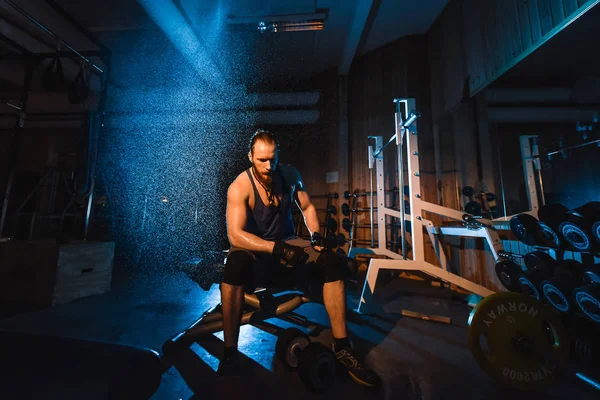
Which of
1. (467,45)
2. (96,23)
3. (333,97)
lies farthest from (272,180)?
(96,23)

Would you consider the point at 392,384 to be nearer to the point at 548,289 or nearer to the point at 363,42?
the point at 548,289

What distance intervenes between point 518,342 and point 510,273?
1.12 metres

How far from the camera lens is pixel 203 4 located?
3383mm

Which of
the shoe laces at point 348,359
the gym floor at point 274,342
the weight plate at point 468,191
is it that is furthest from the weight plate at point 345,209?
the shoe laces at point 348,359

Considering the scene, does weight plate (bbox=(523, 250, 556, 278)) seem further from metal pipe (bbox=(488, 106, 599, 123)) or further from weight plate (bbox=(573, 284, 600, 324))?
metal pipe (bbox=(488, 106, 599, 123))

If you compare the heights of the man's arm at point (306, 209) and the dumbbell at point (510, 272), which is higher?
the man's arm at point (306, 209)

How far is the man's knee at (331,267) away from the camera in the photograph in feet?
4.41

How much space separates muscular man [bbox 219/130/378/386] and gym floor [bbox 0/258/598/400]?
17 cm

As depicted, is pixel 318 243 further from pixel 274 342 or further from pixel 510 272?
pixel 510 272

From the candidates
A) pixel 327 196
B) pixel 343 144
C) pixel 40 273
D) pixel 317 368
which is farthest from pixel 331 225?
pixel 40 273

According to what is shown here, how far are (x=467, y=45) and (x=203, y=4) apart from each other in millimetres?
3700

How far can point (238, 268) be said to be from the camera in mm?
1311

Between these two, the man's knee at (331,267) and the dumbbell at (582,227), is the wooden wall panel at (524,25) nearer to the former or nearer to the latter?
the dumbbell at (582,227)

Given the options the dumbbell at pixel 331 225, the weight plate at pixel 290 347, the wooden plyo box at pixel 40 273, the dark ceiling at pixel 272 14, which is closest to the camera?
the weight plate at pixel 290 347
